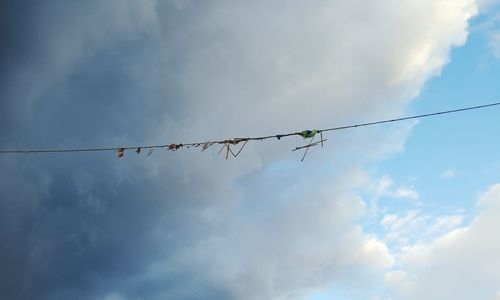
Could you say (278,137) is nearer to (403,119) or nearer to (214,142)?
(214,142)

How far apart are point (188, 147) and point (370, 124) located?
1270 cm

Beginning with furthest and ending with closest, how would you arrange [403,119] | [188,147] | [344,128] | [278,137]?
[188,147] → [278,137] → [344,128] → [403,119]

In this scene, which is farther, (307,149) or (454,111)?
(307,149)

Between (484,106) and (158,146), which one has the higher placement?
(158,146)

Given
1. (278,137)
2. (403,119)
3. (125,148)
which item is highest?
(125,148)

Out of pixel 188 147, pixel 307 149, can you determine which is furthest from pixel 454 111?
pixel 188 147

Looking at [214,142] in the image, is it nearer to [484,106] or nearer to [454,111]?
[454,111]

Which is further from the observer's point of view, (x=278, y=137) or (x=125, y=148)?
(x=125, y=148)

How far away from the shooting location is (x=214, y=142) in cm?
2942

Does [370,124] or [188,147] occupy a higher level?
[188,147]

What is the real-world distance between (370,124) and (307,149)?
5.03 metres

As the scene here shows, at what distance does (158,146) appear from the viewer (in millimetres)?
29531

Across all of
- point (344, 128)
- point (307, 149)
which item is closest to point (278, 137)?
point (307, 149)

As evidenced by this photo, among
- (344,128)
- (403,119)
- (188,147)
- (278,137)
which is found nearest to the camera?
(403,119)
